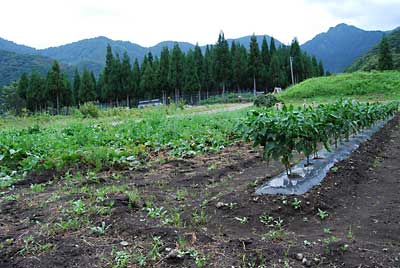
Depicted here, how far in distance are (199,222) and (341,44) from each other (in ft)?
370

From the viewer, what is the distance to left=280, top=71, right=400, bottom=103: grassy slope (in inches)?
981

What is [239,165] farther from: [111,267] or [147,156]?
[111,267]

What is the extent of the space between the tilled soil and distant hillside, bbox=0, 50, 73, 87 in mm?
54709

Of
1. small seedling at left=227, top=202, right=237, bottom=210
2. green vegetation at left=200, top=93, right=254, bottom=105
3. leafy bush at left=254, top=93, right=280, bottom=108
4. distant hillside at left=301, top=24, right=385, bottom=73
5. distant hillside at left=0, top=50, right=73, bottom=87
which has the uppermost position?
distant hillside at left=301, top=24, right=385, bottom=73

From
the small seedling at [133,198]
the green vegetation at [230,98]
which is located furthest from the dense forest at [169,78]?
the small seedling at [133,198]

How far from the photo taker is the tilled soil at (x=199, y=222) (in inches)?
99.0

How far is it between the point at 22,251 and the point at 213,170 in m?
3.00

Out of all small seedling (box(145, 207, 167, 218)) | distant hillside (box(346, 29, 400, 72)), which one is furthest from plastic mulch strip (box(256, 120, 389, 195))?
distant hillside (box(346, 29, 400, 72))

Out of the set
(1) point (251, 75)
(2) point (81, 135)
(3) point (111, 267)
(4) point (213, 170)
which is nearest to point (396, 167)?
(4) point (213, 170)

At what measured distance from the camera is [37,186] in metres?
4.65

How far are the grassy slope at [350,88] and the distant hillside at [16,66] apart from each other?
40.4 m

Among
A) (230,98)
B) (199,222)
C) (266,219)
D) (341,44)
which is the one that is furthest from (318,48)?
(199,222)

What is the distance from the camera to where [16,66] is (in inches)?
2258

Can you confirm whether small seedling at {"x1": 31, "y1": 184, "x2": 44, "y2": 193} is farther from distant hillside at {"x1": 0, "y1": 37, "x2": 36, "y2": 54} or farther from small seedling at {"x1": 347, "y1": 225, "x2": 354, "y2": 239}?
distant hillside at {"x1": 0, "y1": 37, "x2": 36, "y2": 54}
